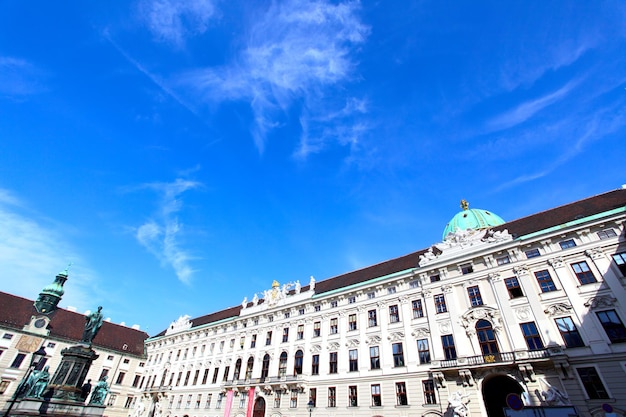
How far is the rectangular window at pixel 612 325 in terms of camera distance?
2144 centimetres

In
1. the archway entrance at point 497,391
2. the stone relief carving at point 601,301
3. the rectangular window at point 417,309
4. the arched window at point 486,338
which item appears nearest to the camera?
the stone relief carving at point 601,301

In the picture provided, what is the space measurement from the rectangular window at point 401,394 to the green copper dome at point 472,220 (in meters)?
19.1

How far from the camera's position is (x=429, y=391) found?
26.7 meters

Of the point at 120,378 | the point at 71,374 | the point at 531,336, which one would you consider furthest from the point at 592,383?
the point at 120,378

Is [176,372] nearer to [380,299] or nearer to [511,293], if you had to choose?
[380,299]

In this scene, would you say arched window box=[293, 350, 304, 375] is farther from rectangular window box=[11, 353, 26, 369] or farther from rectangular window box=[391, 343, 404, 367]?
rectangular window box=[11, 353, 26, 369]

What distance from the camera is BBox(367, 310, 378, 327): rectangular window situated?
33516mm

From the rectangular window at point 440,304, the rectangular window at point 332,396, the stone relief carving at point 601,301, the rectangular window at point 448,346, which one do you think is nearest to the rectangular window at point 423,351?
the rectangular window at point 448,346

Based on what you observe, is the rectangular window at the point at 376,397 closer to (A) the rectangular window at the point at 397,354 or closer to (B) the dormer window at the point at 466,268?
(A) the rectangular window at the point at 397,354

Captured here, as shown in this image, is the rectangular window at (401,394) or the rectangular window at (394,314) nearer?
the rectangular window at (401,394)

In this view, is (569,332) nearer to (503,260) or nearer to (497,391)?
(497,391)

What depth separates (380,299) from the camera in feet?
112

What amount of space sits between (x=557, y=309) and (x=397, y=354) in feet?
44.1

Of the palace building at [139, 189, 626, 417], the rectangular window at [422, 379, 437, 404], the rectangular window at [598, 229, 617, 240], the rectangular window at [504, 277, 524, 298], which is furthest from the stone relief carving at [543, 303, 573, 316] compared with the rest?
the rectangular window at [422, 379, 437, 404]
